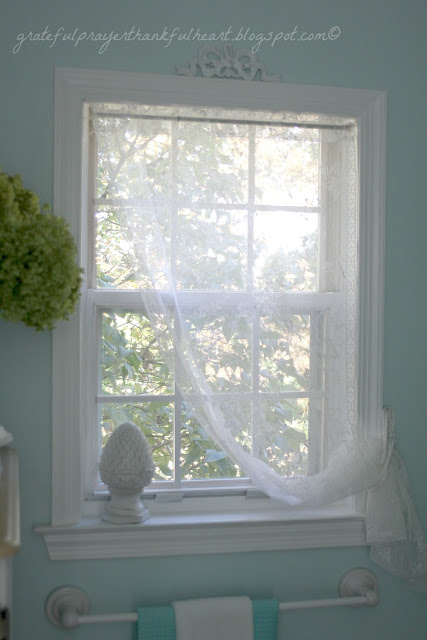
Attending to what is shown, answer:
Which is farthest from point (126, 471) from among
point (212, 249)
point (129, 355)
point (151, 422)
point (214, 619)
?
point (212, 249)

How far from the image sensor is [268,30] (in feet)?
6.21

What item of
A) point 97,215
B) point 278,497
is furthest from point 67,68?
point 278,497

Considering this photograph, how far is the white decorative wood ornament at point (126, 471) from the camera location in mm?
1810

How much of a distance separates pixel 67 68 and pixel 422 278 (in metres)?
1.28

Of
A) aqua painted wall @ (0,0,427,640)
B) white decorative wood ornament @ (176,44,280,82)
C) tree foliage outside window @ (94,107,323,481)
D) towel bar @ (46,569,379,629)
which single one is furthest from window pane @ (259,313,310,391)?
white decorative wood ornament @ (176,44,280,82)

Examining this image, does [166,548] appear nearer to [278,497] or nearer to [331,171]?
[278,497]

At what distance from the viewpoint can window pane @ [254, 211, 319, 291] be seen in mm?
1953

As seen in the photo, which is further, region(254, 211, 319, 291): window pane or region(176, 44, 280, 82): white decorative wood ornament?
region(254, 211, 319, 291): window pane

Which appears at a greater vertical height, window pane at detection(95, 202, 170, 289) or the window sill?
window pane at detection(95, 202, 170, 289)

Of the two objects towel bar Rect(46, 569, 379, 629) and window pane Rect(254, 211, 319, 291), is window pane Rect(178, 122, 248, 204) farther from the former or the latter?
towel bar Rect(46, 569, 379, 629)

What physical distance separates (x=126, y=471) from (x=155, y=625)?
456 millimetres

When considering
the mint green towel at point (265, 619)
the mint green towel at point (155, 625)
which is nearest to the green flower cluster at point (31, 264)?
the mint green towel at point (155, 625)

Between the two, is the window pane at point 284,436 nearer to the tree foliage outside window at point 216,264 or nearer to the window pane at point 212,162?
the tree foliage outside window at point 216,264

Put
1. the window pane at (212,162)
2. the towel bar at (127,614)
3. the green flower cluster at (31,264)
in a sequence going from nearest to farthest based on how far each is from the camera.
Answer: the green flower cluster at (31,264), the towel bar at (127,614), the window pane at (212,162)
